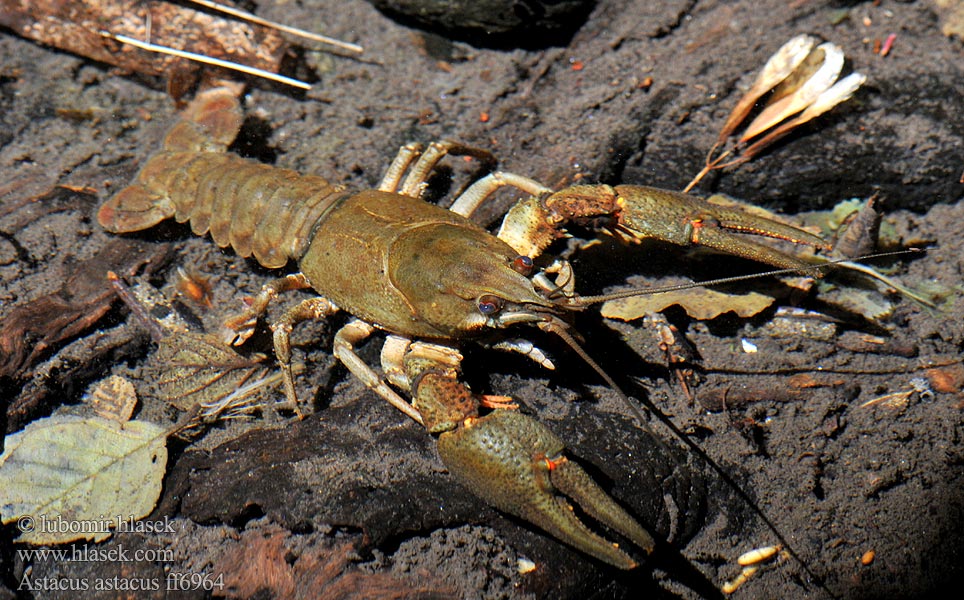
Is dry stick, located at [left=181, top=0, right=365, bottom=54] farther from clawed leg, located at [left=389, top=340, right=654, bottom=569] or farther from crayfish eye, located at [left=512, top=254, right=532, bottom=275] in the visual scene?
clawed leg, located at [left=389, top=340, right=654, bottom=569]

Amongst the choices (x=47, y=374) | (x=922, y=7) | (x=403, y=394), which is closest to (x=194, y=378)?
(x=47, y=374)

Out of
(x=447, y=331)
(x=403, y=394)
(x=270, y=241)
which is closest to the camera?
(x=447, y=331)

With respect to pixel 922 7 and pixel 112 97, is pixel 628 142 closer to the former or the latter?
pixel 922 7

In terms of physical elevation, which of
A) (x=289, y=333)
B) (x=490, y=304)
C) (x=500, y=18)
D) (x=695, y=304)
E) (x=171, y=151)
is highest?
(x=500, y=18)

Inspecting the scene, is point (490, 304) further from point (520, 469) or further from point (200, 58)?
point (200, 58)

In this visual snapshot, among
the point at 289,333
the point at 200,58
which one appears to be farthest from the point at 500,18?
the point at 289,333
